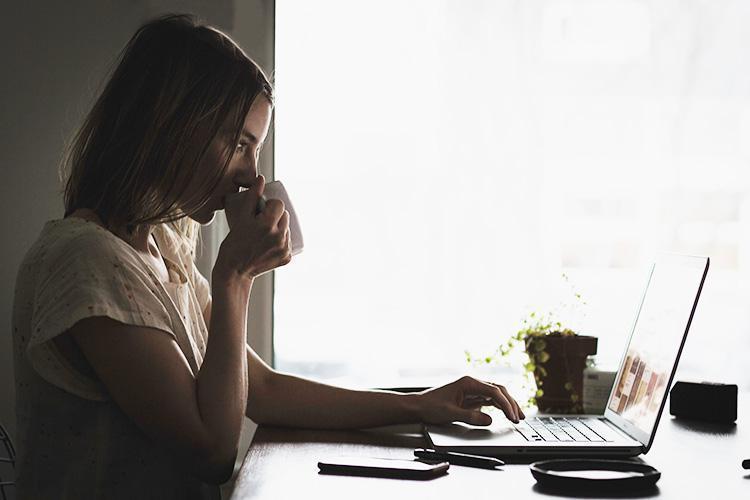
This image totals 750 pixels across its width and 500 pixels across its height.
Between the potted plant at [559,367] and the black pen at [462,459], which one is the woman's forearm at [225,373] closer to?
the black pen at [462,459]

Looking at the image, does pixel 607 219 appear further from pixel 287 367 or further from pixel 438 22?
pixel 287 367

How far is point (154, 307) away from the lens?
1221mm

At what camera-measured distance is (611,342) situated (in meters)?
2.43

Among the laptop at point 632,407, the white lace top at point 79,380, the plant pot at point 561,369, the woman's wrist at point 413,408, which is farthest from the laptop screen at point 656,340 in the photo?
the white lace top at point 79,380

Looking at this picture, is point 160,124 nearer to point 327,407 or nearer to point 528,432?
point 327,407

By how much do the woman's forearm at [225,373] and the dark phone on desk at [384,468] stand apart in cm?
15

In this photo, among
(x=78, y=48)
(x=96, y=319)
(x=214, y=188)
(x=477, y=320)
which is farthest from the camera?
(x=477, y=320)

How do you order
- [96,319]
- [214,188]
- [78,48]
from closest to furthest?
[96,319] → [214,188] → [78,48]

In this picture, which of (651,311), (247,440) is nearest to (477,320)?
(247,440)

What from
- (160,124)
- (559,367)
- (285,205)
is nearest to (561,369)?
(559,367)

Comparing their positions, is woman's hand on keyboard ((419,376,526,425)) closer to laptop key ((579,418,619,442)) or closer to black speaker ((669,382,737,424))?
laptop key ((579,418,619,442))

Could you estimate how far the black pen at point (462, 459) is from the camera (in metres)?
1.18

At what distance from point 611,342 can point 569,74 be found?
0.70 meters

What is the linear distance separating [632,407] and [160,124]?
0.80 meters
